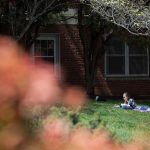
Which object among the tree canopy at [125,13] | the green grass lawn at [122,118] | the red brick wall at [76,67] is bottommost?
the green grass lawn at [122,118]

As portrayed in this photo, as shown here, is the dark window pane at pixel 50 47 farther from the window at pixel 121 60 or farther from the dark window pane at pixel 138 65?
the dark window pane at pixel 138 65

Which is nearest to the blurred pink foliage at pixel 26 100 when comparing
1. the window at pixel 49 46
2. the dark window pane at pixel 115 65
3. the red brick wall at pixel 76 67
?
the red brick wall at pixel 76 67

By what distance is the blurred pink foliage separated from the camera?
2.08m

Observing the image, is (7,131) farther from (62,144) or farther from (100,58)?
(100,58)

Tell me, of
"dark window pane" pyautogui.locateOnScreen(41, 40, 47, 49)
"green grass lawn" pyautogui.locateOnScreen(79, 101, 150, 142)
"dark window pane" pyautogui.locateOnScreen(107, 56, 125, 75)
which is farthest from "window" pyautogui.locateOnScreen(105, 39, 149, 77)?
"green grass lawn" pyautogui.locateOnScreen(79, 101, 150, 142)

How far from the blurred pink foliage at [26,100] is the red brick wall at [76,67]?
58.8ft

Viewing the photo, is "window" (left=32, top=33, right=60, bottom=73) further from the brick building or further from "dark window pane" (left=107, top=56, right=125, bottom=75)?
"dark window pane" (left=107, top=56, right=125, bottom=75)

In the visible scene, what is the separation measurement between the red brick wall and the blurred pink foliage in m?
17.9

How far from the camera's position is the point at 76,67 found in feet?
68.2

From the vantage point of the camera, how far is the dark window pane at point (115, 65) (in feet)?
70.1

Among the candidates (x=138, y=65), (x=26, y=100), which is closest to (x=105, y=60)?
(x=138, y=65)

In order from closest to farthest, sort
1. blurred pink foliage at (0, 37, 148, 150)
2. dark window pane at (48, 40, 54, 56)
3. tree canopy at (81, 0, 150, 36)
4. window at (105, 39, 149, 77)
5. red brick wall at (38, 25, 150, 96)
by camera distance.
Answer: blurred pink foliage at (0, 37, 148, 150), tree canopy at (81, 0, 150, 36), red brick wall at (38, 25, 150, 96), dark window pane at (48, 40, 54, 56), window at (105, 39, 149, 77)

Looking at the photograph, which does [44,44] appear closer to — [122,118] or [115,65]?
[115,65]

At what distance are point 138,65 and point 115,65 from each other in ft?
3.20
